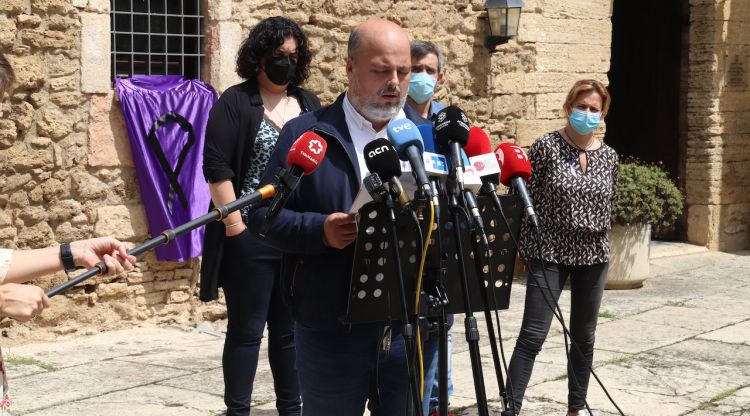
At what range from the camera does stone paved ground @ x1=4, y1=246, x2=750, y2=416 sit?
6.26 meters

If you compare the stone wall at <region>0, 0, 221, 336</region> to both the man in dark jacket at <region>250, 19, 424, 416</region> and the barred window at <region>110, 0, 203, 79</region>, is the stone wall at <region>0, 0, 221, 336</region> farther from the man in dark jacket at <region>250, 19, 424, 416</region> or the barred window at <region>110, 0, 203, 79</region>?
the man in dark jacket at <region>250, 19, 424, 416</region>

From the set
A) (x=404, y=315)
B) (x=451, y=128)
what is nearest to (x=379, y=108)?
(x=451, y=128)

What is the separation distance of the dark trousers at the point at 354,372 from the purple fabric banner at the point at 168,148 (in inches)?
175

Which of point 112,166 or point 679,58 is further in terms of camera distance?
point 679,58

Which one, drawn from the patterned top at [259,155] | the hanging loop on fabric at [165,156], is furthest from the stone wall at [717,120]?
the patterned top at [259,155]

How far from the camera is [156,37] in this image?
8508mm

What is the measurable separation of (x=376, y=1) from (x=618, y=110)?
5.94 metres

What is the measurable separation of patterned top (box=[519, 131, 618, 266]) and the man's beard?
2087 mm

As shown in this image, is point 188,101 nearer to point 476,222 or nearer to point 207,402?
point 207,402

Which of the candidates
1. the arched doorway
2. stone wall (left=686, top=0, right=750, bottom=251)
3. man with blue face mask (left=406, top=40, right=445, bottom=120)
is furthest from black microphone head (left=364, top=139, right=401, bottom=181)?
the arched doorway

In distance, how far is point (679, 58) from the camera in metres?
13.7

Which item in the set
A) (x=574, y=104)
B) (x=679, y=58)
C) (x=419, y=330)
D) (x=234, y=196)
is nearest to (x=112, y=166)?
(x=234, y=196)

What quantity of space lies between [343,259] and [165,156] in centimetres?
462

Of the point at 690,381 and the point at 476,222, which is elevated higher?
the point at 476,222
